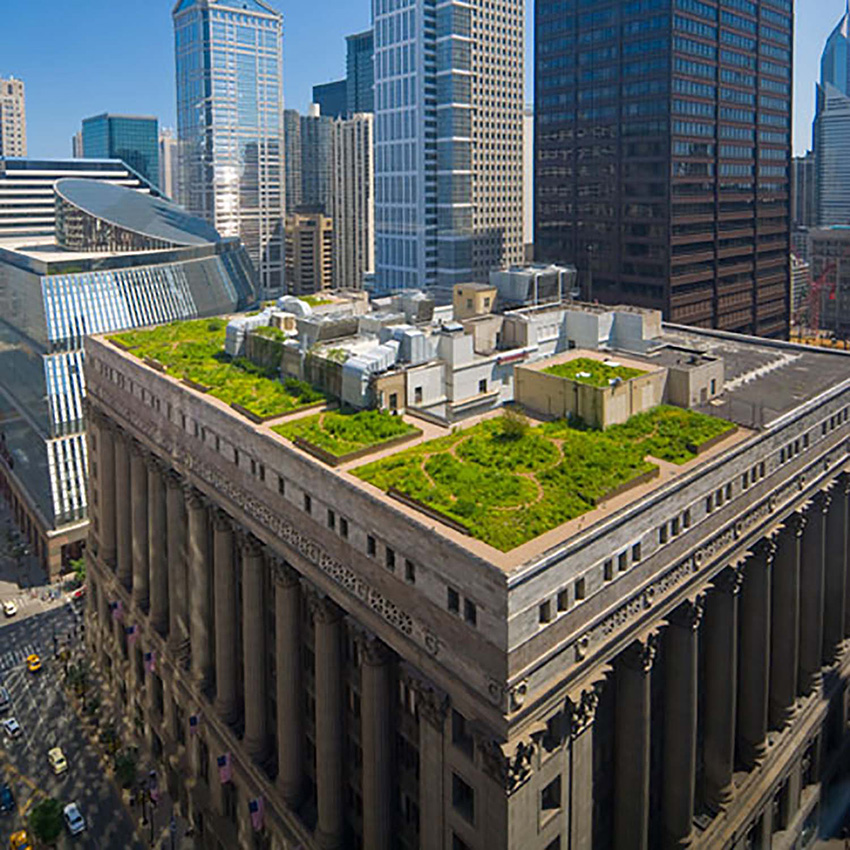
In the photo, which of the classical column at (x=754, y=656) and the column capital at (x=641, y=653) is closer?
the column capital at (x=641, y=653)

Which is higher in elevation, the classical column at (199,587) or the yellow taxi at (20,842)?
the classical column at (199,587)

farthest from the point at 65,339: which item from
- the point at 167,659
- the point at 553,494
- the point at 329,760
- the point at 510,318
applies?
the point at 553,494

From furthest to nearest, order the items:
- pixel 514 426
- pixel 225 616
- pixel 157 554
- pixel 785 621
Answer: pixel 157 554
pixel 225 616
pixel 785 621
pixel 514 426

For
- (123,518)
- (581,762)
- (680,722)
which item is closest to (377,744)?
(581,762)

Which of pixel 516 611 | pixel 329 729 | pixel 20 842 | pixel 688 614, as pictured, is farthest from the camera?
pixel 20 842

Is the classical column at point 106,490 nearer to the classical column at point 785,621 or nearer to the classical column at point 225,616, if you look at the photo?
the classical column at point 225,616

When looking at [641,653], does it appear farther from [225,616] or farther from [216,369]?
[216,369]

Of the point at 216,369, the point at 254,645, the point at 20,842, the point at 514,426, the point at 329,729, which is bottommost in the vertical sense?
the point at 20,842

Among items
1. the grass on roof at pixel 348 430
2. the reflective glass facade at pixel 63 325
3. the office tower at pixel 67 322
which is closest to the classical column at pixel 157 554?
the grass on roof at pixel 348 430
